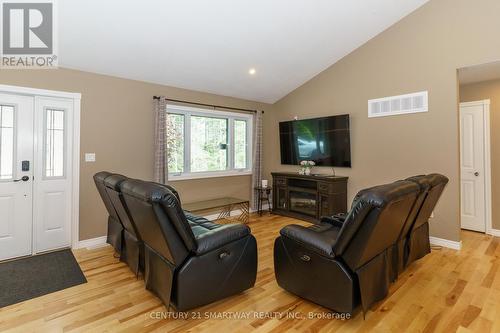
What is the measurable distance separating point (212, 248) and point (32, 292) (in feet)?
6.21

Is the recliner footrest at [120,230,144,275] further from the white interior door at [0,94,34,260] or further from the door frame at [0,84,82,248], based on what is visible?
the white interior door at [0,94,34,260]

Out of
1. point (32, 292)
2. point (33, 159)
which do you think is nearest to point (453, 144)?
point (32, 292)

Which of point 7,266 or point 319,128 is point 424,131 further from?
point 7,266

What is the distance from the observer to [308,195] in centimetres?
509

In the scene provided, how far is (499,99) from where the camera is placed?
4.08 m

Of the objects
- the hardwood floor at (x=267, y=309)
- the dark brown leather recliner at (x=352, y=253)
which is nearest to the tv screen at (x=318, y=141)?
the hardwood floor at (x=267, y=309)

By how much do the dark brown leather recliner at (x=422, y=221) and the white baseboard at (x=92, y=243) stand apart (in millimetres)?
3904

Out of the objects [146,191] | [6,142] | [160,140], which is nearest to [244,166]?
[160,140]

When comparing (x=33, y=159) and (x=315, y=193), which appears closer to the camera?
(x=33, y=159)

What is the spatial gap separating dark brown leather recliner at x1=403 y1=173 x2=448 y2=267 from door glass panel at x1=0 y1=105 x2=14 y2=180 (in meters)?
4.52

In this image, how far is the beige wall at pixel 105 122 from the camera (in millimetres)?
3515

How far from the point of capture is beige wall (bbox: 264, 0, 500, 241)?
3480 millimetres

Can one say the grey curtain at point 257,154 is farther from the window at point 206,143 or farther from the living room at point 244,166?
the window at point 206,143

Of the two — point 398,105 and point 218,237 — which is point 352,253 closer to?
point 218,237
